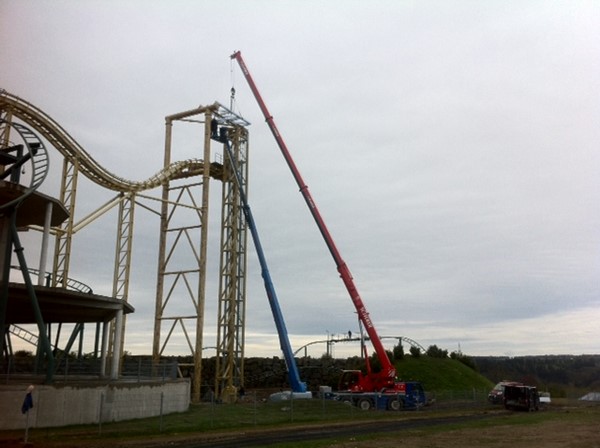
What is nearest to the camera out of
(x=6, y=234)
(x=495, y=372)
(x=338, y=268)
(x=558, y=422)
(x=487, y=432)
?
(x=487, y=432)

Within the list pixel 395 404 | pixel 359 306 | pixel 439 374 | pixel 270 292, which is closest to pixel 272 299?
pixel 270 292

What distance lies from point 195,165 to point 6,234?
67.4ft

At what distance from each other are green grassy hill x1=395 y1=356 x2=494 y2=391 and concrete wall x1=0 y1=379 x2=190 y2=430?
35302mm

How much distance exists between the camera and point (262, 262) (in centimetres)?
4547

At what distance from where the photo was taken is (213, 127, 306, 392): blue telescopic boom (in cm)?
4297

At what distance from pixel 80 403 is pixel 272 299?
19.4 meters

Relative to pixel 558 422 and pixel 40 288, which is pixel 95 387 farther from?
pixel 558 422

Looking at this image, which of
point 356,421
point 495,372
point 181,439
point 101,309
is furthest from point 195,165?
point 495,372

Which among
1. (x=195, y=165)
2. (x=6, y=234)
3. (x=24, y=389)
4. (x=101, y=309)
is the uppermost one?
(x=195, y=165)

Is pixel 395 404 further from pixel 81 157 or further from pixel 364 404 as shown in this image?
pixel 81 157

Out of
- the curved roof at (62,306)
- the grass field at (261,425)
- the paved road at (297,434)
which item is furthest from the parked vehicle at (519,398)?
the curved roof at (62,306)

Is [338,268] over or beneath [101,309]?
over

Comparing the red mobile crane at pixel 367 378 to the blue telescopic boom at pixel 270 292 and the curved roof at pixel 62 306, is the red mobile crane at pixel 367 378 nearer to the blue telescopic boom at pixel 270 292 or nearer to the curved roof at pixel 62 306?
the blue telescopic boom at pixel 270 292

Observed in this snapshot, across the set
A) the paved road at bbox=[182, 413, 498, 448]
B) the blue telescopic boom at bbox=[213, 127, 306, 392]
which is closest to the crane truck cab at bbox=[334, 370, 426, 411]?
the blue telescopic boom at bbox=[213, 127, 306, 392]
